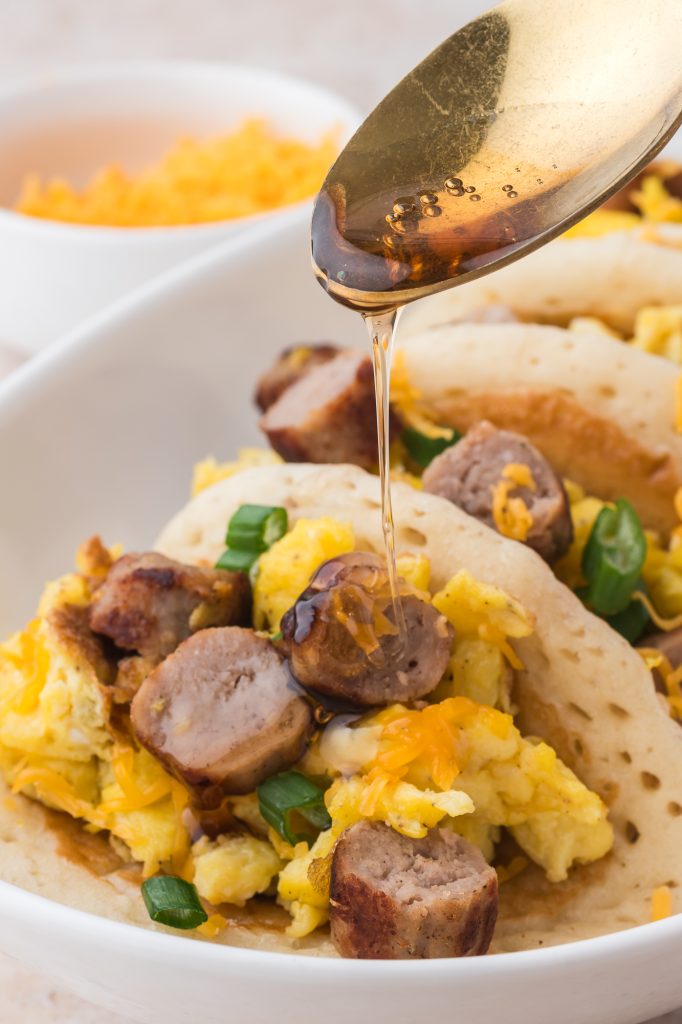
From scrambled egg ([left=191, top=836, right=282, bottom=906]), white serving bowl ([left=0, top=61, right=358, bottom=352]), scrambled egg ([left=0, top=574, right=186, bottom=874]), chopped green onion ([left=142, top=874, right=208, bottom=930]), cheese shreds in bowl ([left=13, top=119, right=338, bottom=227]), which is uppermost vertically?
white serving bowl ([left=0, top=61, right=358, bottom=352])

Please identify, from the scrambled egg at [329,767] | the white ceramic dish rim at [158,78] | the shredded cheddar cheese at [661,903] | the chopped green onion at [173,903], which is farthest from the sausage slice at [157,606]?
the white ceramic dish rim at [158,78]

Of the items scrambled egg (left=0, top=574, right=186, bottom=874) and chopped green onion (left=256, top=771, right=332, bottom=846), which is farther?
scrambled egg (left=0, top=574, right=186, bottom=874)

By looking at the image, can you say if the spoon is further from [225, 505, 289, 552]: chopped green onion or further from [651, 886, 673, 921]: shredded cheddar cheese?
[651, 886, 673, 921]: shredded cheddar cheese

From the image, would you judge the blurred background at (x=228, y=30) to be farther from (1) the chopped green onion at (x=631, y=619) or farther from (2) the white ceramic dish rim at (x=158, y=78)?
(1) the chopped green onion at (x=631, y=619)

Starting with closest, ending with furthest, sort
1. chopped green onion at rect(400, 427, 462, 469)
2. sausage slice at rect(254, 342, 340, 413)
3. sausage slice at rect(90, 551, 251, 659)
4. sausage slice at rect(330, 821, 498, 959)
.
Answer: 1. sausage slice at rect(330, 821, 498, 959)
2. sausage slice at rect(90, 551, 251, 659)
3. chopped green onion at rect(400, 427, 462, 469)
4. sausage slice at rect(254, 342, 340, 413)

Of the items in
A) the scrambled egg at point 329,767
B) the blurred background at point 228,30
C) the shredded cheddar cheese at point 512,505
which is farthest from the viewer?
the blurred background at point 228,30

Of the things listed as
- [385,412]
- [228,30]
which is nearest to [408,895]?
[385,412]

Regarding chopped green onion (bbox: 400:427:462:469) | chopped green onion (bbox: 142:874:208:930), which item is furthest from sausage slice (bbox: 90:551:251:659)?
chopped green onion (bbox: 400:427:462:469)
